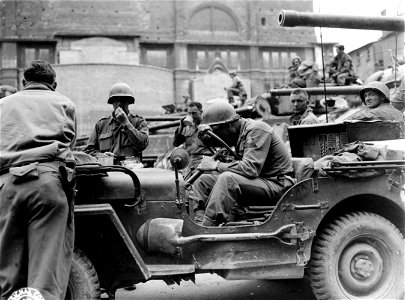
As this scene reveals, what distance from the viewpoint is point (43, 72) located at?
379 cm

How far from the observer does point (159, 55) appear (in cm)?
3962

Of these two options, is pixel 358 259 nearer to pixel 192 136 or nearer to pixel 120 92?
pixel 120 92

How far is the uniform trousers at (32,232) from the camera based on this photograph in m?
3.32

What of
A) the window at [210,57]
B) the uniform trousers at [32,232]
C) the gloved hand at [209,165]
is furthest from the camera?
the window at [210,57]

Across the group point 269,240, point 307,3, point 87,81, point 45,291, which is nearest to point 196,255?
point 269,240

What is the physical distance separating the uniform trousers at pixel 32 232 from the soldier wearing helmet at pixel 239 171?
1.45 meters

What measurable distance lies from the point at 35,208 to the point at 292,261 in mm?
2194

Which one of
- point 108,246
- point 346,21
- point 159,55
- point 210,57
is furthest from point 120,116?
point 210,57

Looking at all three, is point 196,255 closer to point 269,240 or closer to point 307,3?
point 269,240

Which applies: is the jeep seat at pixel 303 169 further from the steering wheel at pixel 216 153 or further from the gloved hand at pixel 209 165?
the gloved hand at pixel 209 165

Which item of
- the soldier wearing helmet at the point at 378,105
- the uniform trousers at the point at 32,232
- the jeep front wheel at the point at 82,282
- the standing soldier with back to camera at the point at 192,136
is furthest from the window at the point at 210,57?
the uniform trousers at the point at 32,232

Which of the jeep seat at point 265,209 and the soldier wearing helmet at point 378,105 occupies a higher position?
the soldier wearing helmet at point 378,105

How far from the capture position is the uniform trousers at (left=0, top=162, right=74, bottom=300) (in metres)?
3.32

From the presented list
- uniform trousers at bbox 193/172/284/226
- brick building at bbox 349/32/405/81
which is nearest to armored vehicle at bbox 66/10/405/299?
uniform trousers at bbox 193/172/284/226
